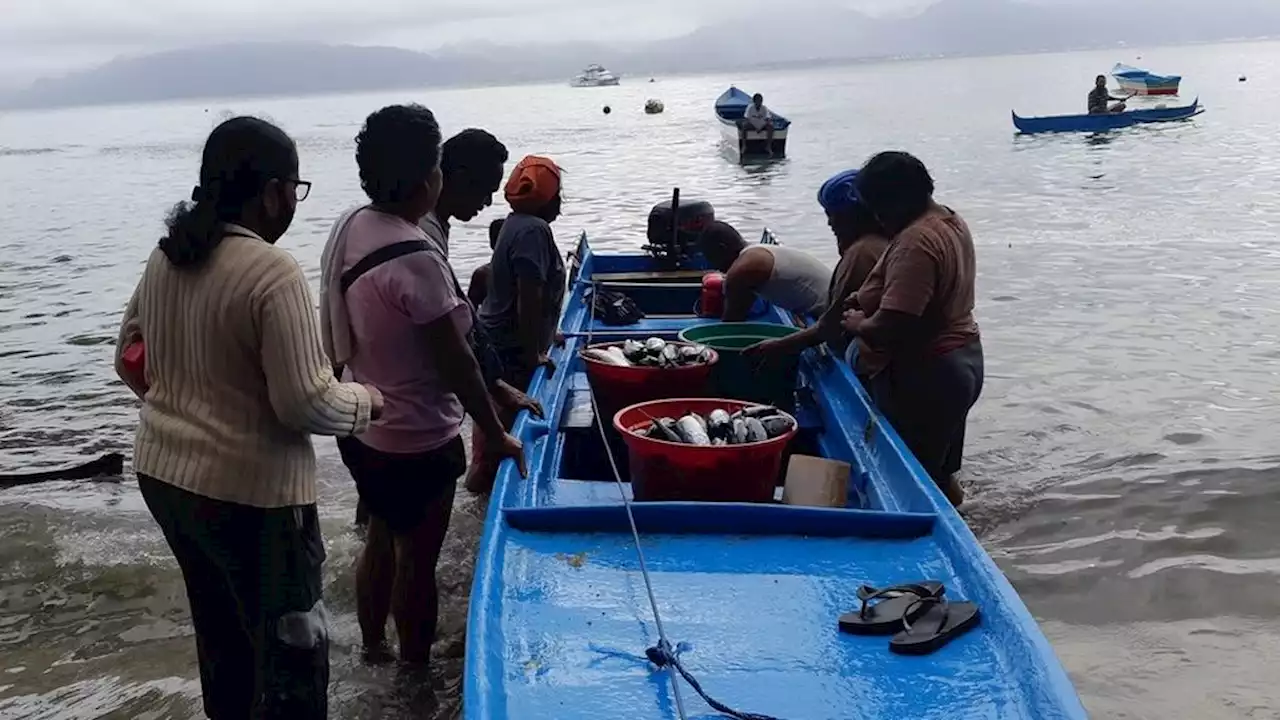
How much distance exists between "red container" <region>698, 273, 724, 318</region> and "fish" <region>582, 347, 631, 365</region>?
2435 mm

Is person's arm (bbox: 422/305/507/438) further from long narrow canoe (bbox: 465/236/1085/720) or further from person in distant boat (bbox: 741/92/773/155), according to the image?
person in distant boat (bbox: 741/92/773/155)

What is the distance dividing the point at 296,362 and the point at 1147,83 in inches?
2017

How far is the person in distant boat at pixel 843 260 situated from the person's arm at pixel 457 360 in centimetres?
217

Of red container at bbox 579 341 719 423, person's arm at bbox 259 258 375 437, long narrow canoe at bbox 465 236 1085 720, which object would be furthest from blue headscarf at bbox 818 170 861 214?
person's arm at bbox 259 258 375 437

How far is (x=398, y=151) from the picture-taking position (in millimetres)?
→ 3352

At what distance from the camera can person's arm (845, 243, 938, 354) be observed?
4.52 metres

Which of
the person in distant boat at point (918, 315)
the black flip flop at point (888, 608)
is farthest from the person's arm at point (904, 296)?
the black flip flop at point (888, 608)

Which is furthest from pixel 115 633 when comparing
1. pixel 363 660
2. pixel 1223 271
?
pixel 1223 271

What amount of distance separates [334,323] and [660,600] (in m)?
1.55

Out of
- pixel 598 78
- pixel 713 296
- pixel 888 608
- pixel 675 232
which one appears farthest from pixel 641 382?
pixel 598 78

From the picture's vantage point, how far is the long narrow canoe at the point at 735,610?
276cm

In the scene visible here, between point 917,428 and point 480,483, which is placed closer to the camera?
point 917,428

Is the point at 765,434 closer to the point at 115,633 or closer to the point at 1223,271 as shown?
the point at 115,633

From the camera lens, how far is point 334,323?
144 inches
